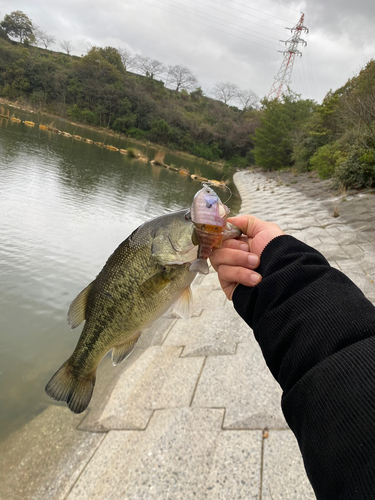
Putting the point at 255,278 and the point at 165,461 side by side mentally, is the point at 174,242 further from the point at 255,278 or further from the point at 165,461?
the point at 165,461

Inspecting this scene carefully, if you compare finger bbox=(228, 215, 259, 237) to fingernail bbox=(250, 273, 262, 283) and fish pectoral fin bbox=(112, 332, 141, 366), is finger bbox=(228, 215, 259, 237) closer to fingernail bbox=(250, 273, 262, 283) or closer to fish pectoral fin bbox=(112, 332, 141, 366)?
fingernail bbox=(250, 273, 262, 283)

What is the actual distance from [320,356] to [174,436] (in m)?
2.09

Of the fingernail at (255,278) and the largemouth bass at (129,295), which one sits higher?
the fingernail at (255,278)

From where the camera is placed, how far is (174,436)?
2.83 meters

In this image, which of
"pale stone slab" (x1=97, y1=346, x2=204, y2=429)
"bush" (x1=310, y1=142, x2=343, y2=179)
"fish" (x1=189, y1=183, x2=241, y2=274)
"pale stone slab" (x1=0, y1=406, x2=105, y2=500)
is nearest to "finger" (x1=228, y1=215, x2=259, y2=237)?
"fish" (x1=189, y1=183, x2=241, y2=274)

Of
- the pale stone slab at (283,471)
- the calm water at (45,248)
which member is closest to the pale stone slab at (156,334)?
the calm water at (45,248)

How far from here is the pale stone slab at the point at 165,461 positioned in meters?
2.42

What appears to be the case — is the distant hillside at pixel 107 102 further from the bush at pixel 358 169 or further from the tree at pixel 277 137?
the bush at pixel 358 169

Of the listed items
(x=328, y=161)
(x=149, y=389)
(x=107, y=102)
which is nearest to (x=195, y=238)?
(x=149, y=389)

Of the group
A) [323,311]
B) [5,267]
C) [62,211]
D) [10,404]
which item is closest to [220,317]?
[10,404]

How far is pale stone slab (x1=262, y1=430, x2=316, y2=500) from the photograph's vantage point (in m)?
2.24

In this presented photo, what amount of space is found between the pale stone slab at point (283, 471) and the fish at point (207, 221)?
183 cm

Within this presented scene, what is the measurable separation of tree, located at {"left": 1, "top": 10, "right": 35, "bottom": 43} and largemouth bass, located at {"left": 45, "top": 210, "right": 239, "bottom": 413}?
92.3 m

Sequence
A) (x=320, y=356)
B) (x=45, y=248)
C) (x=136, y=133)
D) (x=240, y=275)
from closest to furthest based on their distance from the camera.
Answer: (x=320, y=356), (x=240, y=275), (x=45, y=248), (x=136, y=133)
